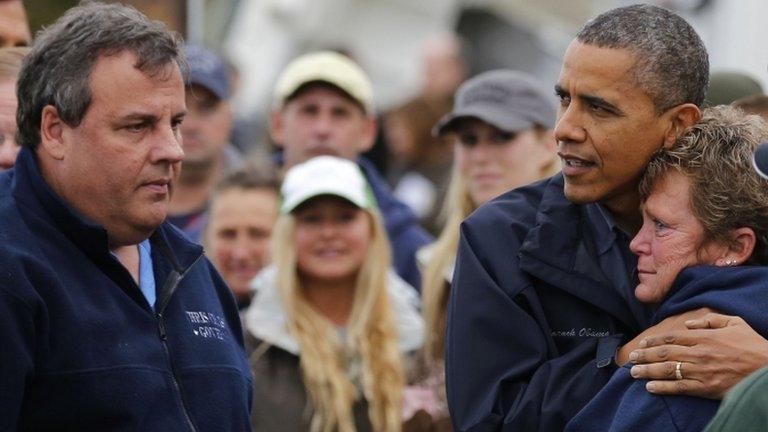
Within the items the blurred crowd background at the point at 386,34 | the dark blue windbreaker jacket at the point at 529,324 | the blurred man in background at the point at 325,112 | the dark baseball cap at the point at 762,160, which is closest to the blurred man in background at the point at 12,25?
the dark blue windbreaker jacket at the point at 529,324

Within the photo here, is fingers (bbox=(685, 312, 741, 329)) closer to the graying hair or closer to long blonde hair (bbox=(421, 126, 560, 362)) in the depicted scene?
the graying hair

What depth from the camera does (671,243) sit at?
4301mm

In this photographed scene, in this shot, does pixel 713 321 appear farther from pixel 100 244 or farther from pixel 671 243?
pixel 100 244

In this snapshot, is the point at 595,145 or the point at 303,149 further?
the point at 303,149

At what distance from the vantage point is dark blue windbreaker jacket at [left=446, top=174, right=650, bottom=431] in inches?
169

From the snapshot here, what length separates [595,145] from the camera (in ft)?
14.4

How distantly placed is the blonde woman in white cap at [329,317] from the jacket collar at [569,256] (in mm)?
1919

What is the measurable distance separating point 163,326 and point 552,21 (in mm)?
12300

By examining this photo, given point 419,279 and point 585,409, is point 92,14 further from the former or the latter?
point 419,279

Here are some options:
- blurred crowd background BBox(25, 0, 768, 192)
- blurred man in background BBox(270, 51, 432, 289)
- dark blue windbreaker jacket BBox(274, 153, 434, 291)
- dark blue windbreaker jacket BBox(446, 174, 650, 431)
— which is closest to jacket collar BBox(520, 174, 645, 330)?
dark blue windbreaker jacket BBox(446, 174, 650, 431)

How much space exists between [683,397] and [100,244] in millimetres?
1547

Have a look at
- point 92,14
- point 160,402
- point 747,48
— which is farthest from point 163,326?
A: point 747,48

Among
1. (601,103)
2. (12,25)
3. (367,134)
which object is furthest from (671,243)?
(367,134)

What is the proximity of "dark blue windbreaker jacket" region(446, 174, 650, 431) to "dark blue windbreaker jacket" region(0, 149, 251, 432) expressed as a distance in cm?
69
